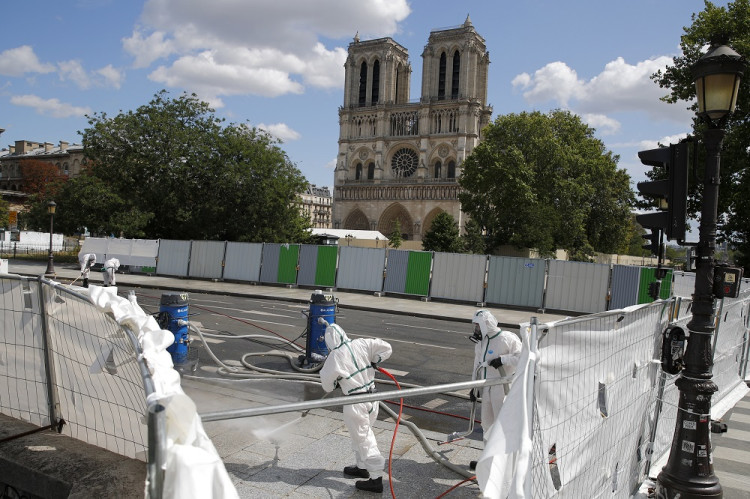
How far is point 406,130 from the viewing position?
83312mm

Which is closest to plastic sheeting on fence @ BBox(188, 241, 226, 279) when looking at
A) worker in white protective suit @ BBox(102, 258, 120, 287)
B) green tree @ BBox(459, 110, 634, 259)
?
worker in white protective suit @ BBox(102, 258, 120, 287)

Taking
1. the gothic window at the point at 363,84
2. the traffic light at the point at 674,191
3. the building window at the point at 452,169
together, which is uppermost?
the gothic window at the point at 363,84

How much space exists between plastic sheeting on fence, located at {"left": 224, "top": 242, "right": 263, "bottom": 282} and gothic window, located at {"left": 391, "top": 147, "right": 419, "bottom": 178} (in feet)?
192

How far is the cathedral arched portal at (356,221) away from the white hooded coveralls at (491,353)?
79.1m

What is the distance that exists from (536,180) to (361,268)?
24.1 metres

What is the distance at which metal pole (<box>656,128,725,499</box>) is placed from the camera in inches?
189

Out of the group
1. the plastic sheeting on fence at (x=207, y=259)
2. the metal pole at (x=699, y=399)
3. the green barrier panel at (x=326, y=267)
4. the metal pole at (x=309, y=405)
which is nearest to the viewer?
the metal pole at (x=309, y=405)

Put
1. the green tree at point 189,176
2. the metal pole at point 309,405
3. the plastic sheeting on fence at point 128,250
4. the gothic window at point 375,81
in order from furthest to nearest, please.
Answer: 1. the gothic window at point 375,81
2. the green tree at point 189,176
3. the plastic sheeting on fence at point 128,250
4. the metal pole at point 309,405

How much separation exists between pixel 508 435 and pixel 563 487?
108 cm

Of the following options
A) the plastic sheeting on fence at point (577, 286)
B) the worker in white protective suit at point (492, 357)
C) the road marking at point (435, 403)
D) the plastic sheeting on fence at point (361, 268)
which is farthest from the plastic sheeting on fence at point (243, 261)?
the worker in white protective suit at point (492, 357)

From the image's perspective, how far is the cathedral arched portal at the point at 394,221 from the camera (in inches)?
3211

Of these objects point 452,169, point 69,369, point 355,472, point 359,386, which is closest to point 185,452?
point 69,369

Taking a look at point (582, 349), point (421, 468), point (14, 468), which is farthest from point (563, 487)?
point (14, 468)

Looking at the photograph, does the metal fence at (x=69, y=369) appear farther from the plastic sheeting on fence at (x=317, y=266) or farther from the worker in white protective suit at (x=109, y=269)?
the plastic sheeting on fence at (x=317, y=266)
